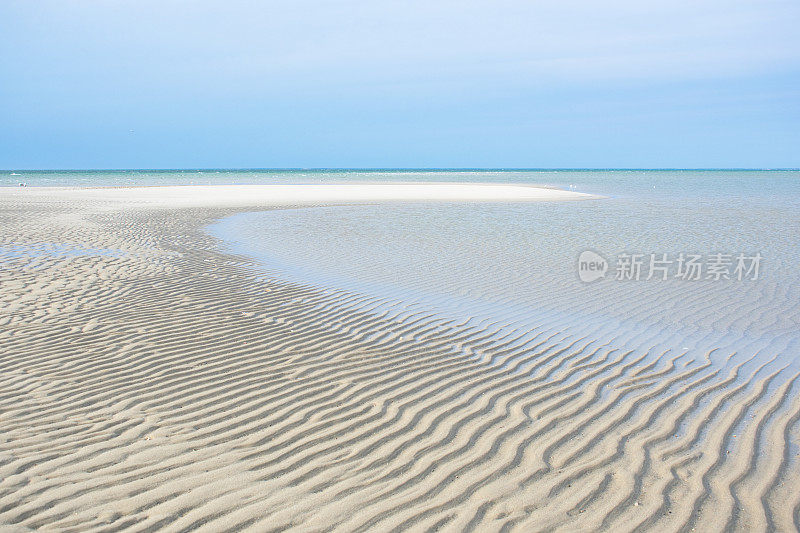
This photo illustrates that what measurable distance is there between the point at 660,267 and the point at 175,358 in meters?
9.40

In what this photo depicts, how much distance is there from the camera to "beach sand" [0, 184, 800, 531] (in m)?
3.49

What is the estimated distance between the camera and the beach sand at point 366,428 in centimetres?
349

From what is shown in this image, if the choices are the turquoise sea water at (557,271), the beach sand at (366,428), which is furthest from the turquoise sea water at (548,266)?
the beach sand at (366,428)

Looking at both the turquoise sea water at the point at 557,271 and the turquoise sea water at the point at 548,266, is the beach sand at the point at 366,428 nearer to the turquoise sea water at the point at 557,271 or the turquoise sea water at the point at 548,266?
the turquoise sea water at the point at 557,271

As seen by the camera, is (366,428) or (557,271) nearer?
(366,428)

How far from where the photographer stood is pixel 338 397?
521cm

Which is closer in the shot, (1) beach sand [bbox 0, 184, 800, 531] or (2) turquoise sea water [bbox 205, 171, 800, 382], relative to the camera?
(1) beach sand [bbox 0, 184, 800, 531]

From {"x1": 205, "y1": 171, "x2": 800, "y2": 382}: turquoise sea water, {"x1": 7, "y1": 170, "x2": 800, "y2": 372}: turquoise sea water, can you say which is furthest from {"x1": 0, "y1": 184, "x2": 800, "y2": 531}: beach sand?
{"x1": 7, "y1": 170, "x2": 800, "y2": 372}: turquoise sea water

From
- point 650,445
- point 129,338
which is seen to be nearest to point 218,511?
point 650,445

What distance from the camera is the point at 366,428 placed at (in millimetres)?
4586


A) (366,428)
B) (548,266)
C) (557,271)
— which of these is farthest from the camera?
(548,266)

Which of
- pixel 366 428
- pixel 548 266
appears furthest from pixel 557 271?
pixel 366 428

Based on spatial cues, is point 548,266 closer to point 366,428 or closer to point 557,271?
point 557,271

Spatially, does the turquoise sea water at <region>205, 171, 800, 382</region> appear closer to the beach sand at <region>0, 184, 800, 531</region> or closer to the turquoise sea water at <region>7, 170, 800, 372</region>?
the turquoise sea water at <region>7, 170, 800, 372</region>
